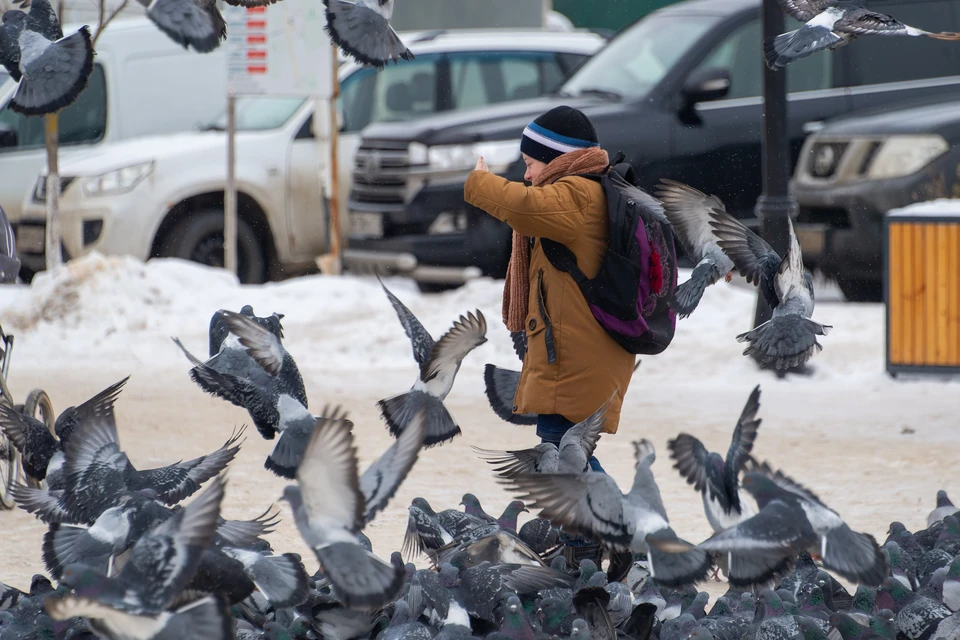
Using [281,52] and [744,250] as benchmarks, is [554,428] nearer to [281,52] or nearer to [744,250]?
[744,250]

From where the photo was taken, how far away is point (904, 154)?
9.80 meters

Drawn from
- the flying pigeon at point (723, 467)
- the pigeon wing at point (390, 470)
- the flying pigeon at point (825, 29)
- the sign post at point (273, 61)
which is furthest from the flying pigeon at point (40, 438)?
the sign post at point (273, 61)

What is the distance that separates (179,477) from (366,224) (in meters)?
7.35

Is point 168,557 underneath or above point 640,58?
underneath

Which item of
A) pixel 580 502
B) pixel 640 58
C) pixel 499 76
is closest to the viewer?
pixel 580 502

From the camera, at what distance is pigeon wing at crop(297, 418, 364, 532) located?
3238 mm

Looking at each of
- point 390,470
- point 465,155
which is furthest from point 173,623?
point 465,155

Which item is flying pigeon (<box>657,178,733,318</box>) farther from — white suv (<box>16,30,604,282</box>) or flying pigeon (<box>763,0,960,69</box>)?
white suv (<box>16,30,604,282</box>)

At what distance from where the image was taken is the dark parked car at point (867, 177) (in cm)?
970

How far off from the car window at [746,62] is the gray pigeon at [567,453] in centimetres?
685

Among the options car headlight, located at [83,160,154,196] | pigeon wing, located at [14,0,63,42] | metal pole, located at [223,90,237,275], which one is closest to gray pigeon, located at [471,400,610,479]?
pigeon wing, located at [14,0,63,42]

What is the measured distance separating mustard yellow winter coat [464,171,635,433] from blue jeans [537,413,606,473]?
67 millimetres

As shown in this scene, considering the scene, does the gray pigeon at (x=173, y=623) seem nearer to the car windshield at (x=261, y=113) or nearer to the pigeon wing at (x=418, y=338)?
the pigeon wing at (x=418, y=338)

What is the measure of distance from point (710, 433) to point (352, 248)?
15.7ft
